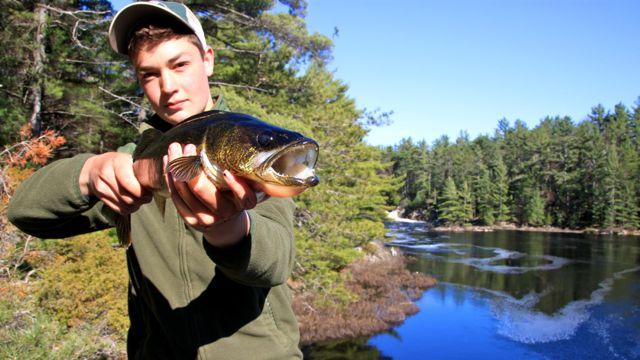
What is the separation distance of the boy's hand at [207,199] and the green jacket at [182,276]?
1.01 feet

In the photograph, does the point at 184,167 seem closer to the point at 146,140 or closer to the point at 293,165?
the point at 293,165

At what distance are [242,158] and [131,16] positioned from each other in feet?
3.46

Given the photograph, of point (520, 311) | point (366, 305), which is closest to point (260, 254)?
point (366, 305)

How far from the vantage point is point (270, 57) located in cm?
1180

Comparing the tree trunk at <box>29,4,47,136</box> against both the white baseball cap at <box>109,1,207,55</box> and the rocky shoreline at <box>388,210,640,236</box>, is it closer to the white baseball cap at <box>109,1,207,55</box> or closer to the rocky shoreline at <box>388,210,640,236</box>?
the white baseball cap at <box>109,1,207,55</box>

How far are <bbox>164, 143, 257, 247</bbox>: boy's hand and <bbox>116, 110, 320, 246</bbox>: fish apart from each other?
0.07 feet

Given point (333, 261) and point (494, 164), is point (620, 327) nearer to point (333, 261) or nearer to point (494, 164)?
point (333, 261)

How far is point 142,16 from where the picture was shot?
6.57ft

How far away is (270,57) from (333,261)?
617 centimetres

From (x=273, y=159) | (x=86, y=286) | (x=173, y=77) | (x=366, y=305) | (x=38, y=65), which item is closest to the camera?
(x=273, y=159)

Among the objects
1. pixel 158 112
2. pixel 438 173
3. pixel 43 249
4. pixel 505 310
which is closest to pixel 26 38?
pixel 43 249

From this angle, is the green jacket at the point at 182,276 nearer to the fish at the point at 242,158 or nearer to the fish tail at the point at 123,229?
the fish tail at the point at 123,229

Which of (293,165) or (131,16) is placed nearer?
(293,165)

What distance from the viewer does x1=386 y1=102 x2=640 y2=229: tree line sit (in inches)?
1987
